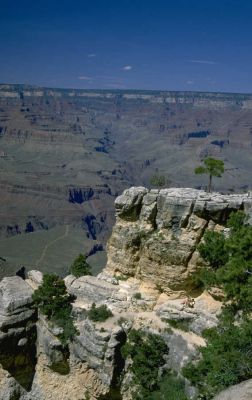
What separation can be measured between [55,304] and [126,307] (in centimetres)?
561

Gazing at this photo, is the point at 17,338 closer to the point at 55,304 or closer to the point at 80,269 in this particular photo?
the point at 55,304

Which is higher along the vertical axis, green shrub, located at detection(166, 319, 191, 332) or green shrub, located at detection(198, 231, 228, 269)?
green shrub, located at detection(198, 231, 228, 269)

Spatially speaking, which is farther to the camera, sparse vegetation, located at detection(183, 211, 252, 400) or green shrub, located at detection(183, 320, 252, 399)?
sparse vegetation, located at detection(183, 211, 252, 400)

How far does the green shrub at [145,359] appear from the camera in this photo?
33844 millimetres

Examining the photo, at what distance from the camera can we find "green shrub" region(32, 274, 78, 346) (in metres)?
37.3

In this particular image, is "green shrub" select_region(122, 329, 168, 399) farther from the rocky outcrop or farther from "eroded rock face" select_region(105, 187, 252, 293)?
the rocky outcrop

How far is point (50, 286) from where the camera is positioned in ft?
125

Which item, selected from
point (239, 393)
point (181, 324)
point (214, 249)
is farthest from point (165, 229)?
point (239, 393)

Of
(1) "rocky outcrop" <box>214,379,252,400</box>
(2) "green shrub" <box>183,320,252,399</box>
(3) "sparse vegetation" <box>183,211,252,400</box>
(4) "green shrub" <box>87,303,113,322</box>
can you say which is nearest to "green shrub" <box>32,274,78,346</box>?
(4) "green shrub" <box>87,303,113,322</box>

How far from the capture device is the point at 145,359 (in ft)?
111

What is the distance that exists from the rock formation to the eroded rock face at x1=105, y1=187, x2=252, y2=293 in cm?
8

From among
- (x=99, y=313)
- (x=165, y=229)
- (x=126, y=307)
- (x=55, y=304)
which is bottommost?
(x=126, y=307)

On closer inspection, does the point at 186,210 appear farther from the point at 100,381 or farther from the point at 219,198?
the point at 100,381

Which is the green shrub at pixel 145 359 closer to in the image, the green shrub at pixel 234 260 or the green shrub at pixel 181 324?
the green shrub at pixel 181 324
